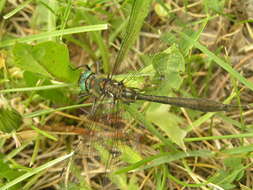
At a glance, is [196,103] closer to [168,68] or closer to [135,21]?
[168,68]

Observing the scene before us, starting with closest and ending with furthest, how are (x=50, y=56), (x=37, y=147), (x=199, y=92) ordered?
(x=50, y=56), (x=37, y=147), (x=199, y=92)

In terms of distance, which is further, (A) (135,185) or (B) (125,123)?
(B) (125,123)

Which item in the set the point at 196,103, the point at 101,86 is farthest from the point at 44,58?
the point at 196,103

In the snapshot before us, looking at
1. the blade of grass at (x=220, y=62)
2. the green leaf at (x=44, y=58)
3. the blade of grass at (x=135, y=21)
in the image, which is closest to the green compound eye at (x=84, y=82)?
the green leaf at (x=44, y=58)

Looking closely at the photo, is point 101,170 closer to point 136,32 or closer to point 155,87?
point 155,87

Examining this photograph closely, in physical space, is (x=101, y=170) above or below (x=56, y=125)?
below

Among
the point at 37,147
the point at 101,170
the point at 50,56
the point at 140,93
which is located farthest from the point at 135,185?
the point at 50,56

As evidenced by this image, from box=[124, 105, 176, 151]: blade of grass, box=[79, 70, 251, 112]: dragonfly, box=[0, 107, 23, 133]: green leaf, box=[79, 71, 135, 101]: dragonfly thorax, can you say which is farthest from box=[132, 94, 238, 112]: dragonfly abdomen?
box=[0, 107, 23, 133]: green leaf

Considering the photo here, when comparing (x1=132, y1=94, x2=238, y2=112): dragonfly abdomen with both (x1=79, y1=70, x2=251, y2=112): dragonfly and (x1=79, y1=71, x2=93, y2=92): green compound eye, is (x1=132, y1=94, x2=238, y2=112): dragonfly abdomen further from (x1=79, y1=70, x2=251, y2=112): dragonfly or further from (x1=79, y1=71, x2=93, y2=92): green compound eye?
(x1=79, y1=71, x2=93, y2=92): green compound eye
